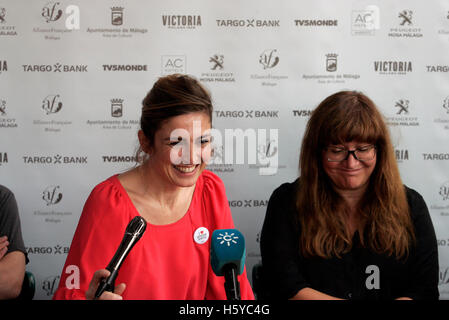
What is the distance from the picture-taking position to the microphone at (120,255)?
74cm

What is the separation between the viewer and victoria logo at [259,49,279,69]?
215cm

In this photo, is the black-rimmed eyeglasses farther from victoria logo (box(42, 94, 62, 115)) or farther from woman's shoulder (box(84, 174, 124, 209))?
victoria logo (box(42, 94, 62, 115))

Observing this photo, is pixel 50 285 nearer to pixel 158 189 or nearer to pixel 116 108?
pixel 116 108

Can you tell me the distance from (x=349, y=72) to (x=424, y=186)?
760mm

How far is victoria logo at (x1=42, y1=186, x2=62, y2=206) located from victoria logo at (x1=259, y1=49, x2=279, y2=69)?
1.30 metres

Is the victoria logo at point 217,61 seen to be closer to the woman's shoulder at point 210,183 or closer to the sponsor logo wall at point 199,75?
the sponsor logo wall at point 199,75

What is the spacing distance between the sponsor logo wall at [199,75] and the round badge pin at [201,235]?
853 millimetres

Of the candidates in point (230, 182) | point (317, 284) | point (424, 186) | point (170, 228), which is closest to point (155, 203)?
point (170, 228)

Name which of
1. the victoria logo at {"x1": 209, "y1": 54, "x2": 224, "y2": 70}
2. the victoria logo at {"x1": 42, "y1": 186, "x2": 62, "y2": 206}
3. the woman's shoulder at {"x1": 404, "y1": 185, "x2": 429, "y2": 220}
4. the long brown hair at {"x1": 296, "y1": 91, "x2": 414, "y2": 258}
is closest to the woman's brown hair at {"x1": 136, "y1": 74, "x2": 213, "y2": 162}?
the long brown hair at {"x1": 296, "y1": 91, "x2": 414, "y2": 258}

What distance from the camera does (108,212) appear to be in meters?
1.30

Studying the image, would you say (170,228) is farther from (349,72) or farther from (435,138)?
(435,138)

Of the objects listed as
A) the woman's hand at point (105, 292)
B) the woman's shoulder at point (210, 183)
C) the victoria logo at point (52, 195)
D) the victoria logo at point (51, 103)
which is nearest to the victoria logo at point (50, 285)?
the victoria logo at point (52, 195)

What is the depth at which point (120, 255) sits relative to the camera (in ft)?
2.48
